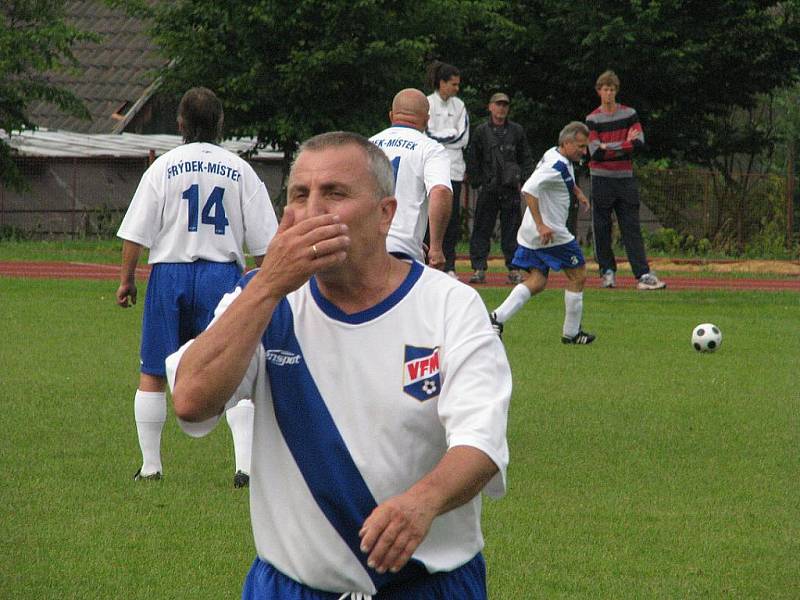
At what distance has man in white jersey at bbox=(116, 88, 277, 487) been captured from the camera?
307 inches

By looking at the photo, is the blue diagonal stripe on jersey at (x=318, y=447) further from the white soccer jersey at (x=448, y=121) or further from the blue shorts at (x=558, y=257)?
the white soccer jersey at (x=448, y=121)

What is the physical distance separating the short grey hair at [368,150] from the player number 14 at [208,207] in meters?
4.39

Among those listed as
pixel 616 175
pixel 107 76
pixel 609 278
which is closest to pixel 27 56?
pixel 609 278

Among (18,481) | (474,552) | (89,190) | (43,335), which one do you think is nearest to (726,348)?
(43,335)

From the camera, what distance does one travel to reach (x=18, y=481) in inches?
307

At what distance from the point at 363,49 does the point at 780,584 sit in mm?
25264

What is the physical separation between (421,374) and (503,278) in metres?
17.5

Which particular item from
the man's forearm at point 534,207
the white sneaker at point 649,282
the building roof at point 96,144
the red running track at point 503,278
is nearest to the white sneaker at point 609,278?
the red running track at point 503,278

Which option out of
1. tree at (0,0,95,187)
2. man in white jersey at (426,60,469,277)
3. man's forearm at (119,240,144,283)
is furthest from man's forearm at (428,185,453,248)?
tree at (0,0,95,187)

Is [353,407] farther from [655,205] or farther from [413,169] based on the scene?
[655,205]

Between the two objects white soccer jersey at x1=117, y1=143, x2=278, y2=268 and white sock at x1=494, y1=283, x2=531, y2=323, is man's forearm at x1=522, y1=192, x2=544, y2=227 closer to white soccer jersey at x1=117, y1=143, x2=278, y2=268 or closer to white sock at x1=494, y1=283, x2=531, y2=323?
white sock at x1=494, y1=283, x2=531, y2=323

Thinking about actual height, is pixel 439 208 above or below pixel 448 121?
below

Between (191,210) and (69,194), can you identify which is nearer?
(191,210)

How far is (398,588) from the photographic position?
11.3 feet
